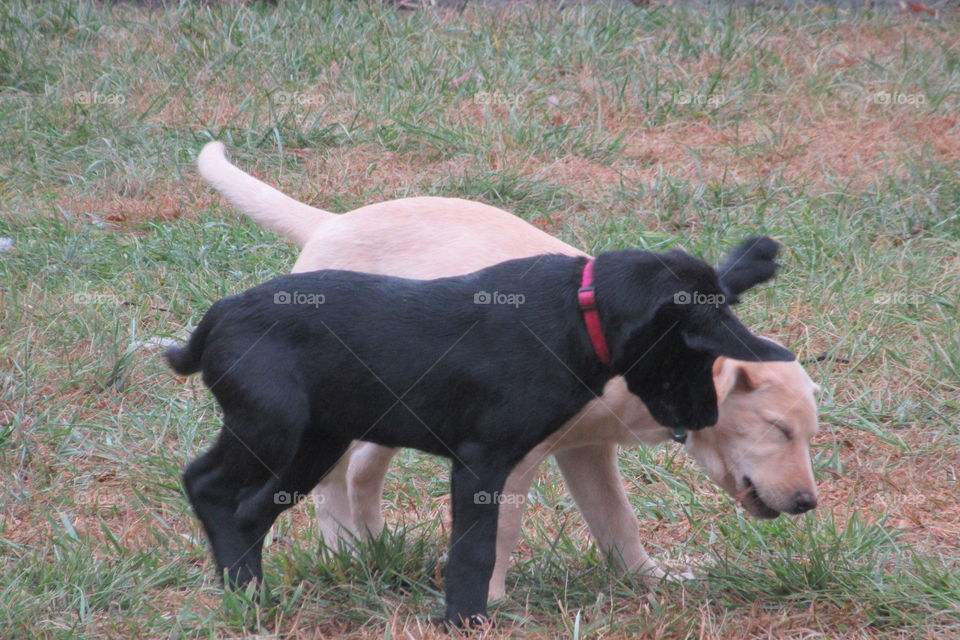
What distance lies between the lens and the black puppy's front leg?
289 cm

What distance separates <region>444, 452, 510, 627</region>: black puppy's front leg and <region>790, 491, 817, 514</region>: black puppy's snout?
94 cm

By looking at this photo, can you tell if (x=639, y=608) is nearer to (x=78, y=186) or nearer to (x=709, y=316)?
(x=709, y=316)

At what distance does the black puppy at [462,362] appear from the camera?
9.31ft

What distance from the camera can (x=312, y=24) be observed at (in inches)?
325

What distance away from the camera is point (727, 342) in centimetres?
273

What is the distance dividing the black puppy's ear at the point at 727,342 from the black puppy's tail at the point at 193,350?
1.27m

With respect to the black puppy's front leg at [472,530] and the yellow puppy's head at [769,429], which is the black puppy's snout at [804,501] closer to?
the yellow puppy's head at [769,429]

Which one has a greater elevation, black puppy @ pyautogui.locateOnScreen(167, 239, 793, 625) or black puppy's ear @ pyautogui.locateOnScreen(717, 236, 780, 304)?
black puppy's ear @ pyautogui.locateOnScreen(717, 236, 780, 304)

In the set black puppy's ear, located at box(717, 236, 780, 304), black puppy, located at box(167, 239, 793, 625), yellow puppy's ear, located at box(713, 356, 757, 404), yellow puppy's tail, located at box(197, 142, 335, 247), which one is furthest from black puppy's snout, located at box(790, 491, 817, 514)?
yellow puppy's tail, located at box(197, 142, 335, 247)

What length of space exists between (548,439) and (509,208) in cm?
345

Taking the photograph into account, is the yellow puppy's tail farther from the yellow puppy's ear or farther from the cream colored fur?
the yellow puppy's ear

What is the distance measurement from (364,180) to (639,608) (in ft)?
13.1

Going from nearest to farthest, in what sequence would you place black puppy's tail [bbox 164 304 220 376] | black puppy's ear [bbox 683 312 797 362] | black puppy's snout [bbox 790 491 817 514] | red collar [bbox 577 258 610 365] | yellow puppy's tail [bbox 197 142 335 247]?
black puppy's ear [bbox 683 312 797 362]
red collar [bbox 577 258 610 365]
black puppy's tail [bbox 164 304 220 376]
black puppy's snout [bbox 790 491 817 514]
yellow puppy's tail [bbox 197 142 335 247]

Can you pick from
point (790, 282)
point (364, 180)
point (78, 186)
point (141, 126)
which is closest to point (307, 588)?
point (790, 282)
